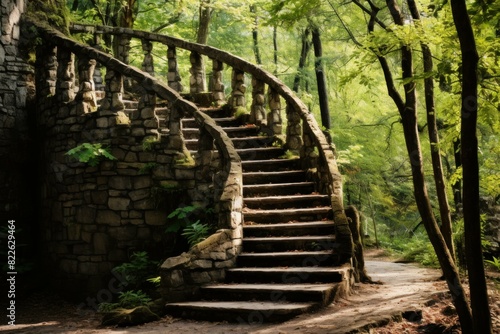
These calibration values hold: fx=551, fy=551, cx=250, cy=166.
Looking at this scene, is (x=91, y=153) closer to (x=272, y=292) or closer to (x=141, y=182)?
(x=141, y=182)

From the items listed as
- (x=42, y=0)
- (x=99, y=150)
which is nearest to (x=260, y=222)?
(x=99, y=150)

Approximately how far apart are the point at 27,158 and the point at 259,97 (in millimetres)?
4846

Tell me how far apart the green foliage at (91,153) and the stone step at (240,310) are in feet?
10.8

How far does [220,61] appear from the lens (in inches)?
483

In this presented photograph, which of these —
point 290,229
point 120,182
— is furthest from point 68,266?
point 290,229

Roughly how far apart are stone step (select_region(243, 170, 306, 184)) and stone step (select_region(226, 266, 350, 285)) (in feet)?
7.70

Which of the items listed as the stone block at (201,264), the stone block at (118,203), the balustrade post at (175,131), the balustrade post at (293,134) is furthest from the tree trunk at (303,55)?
the stone block at (201,264)

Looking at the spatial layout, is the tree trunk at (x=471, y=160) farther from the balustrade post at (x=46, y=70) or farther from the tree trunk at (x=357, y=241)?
the balustrade post at (x=46, y=70)

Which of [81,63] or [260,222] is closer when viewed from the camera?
[260,222]

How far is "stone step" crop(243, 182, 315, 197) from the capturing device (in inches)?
374

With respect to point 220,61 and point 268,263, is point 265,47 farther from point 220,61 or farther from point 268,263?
point 268,263

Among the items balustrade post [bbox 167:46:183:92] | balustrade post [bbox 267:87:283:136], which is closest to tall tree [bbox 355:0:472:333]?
balustrade post [bbox 267:87:283:136]

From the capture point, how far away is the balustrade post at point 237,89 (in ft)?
38.8

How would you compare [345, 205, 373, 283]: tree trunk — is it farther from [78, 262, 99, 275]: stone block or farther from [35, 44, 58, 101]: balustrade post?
[35, 44, 58, 101]: balustrade post
